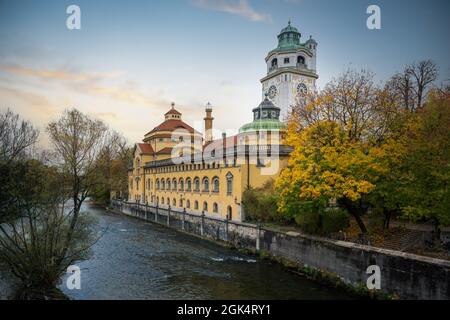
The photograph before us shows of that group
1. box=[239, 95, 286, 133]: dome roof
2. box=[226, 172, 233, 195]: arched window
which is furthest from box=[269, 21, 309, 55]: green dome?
box=[226, 172, 233, 195]: arched window

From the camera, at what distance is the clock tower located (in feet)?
163

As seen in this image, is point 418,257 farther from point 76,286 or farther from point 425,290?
point 76,286

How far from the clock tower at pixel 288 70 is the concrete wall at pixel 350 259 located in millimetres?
27454

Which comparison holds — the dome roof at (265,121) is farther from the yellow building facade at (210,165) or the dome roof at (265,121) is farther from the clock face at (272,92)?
the clock face at (272,92)

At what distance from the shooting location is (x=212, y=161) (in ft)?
107

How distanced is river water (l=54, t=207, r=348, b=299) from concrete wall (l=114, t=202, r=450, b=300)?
1.09 metres

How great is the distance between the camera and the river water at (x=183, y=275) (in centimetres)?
1590

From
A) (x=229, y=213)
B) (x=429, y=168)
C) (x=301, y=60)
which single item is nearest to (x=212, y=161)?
(x=229, y=213)

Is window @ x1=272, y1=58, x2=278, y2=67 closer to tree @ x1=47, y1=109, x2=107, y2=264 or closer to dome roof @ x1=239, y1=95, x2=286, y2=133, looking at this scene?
dome roof @ x1=239, y1=95, x2=286, y2=133

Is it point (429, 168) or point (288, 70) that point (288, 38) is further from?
point (429, 168)

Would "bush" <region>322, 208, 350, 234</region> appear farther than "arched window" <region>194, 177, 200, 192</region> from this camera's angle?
No
